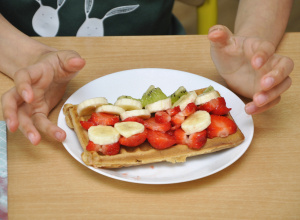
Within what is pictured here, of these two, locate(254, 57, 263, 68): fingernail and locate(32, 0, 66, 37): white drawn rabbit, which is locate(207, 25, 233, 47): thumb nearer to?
locate(254, 57, 263, 68): fingernail

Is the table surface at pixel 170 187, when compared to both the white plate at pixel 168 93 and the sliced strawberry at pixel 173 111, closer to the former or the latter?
the white plate at pixel 168 93

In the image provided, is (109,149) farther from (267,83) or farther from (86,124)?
(267,83)

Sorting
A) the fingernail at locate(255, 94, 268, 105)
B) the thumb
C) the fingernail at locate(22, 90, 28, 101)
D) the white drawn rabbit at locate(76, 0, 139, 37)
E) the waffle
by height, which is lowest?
the white drawn rabbit at locate(76, 0, 139, 37)

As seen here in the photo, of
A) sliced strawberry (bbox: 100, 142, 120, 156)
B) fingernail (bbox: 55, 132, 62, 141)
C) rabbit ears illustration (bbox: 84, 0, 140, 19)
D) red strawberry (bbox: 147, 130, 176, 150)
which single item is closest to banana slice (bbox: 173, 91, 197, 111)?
red strawberry (bbox: 147, 130, 176, 150)

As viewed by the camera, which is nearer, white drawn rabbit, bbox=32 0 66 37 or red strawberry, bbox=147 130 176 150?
red strawberry, bbox=147 130 176 150

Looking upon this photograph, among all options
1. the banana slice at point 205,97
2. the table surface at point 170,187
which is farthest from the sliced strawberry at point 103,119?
the banana slice at point 205,97

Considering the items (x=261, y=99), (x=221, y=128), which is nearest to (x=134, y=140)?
(x=221, y=128)

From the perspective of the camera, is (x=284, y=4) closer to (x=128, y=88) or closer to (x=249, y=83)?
(x=249, y=83)
